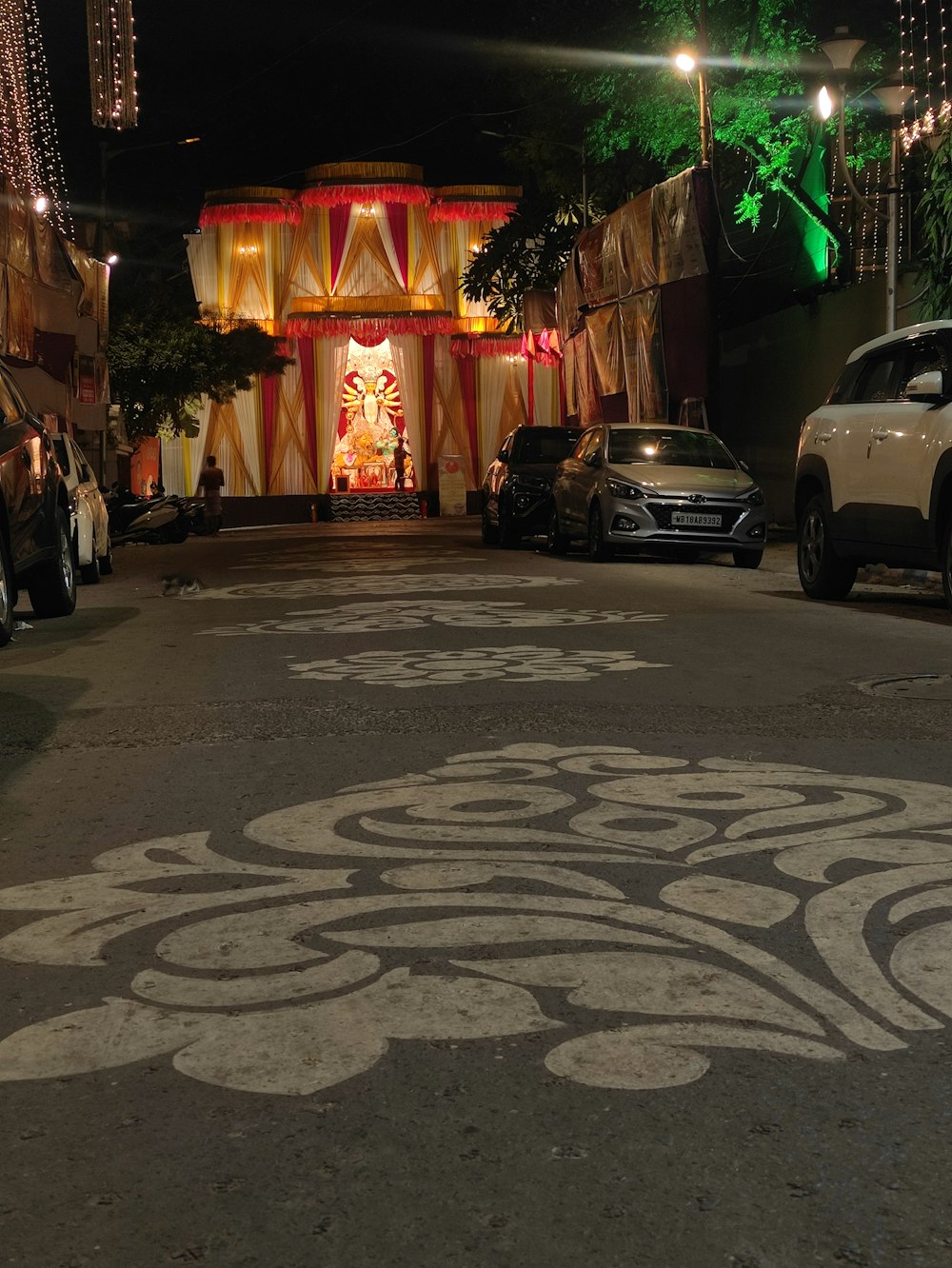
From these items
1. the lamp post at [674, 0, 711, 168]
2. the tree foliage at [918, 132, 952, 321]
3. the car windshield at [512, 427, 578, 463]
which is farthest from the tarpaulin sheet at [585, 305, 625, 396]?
the tree foliage at [918, 132, 952, 321]

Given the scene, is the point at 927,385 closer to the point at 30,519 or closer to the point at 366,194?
the point at 30,519

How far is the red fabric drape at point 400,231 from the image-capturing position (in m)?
51.3

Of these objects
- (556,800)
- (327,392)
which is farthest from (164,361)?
(556,800)

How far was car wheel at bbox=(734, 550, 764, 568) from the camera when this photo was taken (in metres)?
19.6

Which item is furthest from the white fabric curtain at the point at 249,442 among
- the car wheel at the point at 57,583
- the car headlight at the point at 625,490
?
the car wheel at the point at 57,583

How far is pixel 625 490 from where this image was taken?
19.7 meters

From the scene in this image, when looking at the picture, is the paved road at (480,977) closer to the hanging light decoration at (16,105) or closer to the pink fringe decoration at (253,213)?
the hanging light decoration at (16,105)

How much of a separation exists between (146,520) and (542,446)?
9.49 m

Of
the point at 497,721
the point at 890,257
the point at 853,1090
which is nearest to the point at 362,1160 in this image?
the point at 853,1090

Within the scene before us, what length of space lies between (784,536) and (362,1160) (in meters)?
23.4

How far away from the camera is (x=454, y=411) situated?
51.9m

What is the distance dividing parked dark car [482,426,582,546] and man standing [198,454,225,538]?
14.4 metres

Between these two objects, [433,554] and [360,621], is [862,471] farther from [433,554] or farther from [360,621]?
[433,554]

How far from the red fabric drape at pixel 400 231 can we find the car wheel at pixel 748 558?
33.3 m
